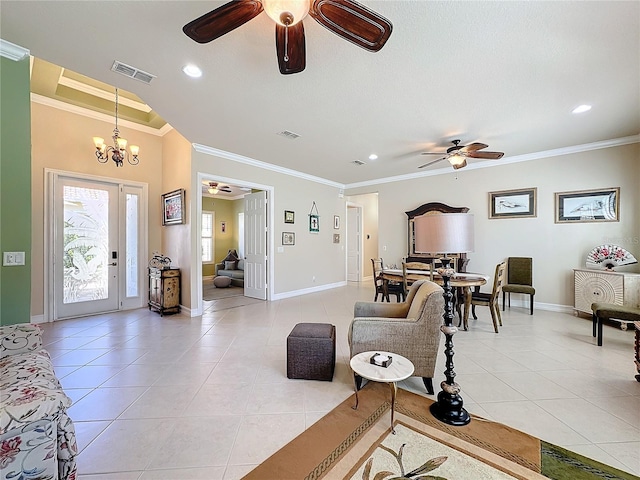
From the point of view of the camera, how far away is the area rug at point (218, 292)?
6020 millimetres

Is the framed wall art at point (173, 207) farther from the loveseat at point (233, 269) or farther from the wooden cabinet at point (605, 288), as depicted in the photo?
the wooden cabinet at point (605, 288)

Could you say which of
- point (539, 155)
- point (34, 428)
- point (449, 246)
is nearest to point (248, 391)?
point (34, 428)

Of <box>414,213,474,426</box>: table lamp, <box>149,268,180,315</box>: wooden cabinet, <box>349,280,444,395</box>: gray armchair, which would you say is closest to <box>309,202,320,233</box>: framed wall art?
<box>149,268,180,315</box>: wooden cabinet

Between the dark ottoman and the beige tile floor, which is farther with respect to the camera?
the dark ottoman

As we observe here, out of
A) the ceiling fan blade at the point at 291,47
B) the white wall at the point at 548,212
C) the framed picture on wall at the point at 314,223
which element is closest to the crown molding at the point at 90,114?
the framed picture on wall at the point at 314,223

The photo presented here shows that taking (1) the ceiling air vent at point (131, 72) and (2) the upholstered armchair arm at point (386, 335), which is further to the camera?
(1) the ceiling air vent at point (131, 72)

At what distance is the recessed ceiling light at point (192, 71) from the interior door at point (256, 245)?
126 inches

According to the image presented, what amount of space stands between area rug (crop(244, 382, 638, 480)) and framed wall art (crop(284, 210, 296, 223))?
14.6ft

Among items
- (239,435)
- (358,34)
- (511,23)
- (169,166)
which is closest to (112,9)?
(358,34)

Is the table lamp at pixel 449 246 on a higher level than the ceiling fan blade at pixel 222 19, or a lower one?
lower

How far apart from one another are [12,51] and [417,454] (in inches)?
171

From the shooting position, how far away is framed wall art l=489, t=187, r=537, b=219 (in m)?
4.94

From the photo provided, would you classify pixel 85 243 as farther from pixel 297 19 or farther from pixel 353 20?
pixel 353 20

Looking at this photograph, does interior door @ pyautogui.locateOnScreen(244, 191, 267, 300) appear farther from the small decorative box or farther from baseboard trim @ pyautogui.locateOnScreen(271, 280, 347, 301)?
the small decorative box
